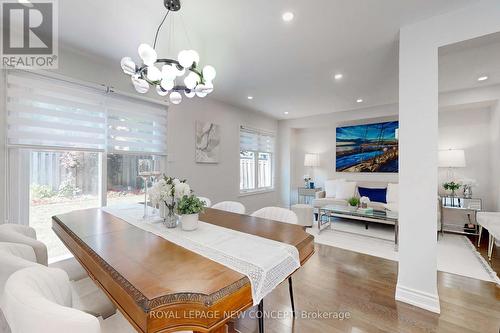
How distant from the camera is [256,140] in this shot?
17.8ft

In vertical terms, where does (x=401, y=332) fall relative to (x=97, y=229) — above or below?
below

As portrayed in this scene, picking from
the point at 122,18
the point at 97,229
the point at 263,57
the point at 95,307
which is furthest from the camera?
the point at 263,57

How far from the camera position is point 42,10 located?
1.87 meters

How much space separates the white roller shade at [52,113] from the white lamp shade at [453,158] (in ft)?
18.4

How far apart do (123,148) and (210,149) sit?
1.54m

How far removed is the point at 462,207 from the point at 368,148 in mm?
2062

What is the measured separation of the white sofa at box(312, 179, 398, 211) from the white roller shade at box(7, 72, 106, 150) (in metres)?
3.89

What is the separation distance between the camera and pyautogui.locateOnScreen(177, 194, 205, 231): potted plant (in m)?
1.54

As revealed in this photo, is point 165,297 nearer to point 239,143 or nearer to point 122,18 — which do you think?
point 122,18

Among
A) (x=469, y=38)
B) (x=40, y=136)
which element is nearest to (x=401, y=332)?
(x=469, y=38)

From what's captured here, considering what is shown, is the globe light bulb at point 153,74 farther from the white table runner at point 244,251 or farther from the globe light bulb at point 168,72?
the white table runner at point 244,251

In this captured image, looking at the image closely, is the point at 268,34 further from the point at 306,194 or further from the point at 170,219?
the point at 306,194

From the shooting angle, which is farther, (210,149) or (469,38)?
(210,149)

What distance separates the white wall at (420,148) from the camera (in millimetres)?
1917
